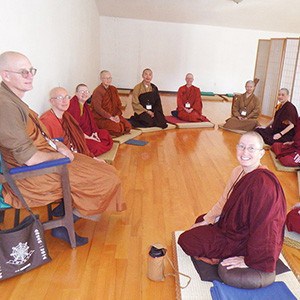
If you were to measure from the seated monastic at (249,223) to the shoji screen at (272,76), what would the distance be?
5.52 metres

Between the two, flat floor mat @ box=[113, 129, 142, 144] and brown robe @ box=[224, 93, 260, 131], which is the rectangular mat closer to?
flat floor mat @ box=[113, 129, 142, 144]

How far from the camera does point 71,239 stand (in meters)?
2.18

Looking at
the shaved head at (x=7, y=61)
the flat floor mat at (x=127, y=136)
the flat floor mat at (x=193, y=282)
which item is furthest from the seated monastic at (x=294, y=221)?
the flat floor mat at (x=127, y=136)

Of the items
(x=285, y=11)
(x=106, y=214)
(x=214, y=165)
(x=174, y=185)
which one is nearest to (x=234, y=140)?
(x=214, y=165)

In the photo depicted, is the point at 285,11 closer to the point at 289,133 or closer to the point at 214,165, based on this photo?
the point at 289,133

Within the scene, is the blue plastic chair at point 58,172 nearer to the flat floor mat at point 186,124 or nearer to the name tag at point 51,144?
the name tag at point 51,144

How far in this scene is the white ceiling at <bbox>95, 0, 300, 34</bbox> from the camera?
294 inches

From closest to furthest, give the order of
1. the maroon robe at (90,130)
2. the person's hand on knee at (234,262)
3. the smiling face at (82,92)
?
the person's hand on knee at (234,262), the smiling face at (82,92), the maroon robe at (90,130)

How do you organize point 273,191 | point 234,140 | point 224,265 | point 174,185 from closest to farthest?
1. point 273,191
2. point 224,265
3. point 174,185
4. point 234,140

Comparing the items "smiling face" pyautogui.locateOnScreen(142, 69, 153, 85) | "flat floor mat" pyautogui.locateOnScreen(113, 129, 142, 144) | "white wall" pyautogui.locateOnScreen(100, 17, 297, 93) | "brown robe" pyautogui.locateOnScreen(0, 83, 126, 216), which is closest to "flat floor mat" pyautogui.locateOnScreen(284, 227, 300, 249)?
"brown robe" pyautogui.locateOnScreen(0, 83, 126, 216)

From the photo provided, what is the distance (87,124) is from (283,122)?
2758mm

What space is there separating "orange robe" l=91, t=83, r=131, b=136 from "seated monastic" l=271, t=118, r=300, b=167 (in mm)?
2213

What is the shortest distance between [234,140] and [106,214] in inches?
122

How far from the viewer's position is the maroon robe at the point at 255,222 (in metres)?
1.64
